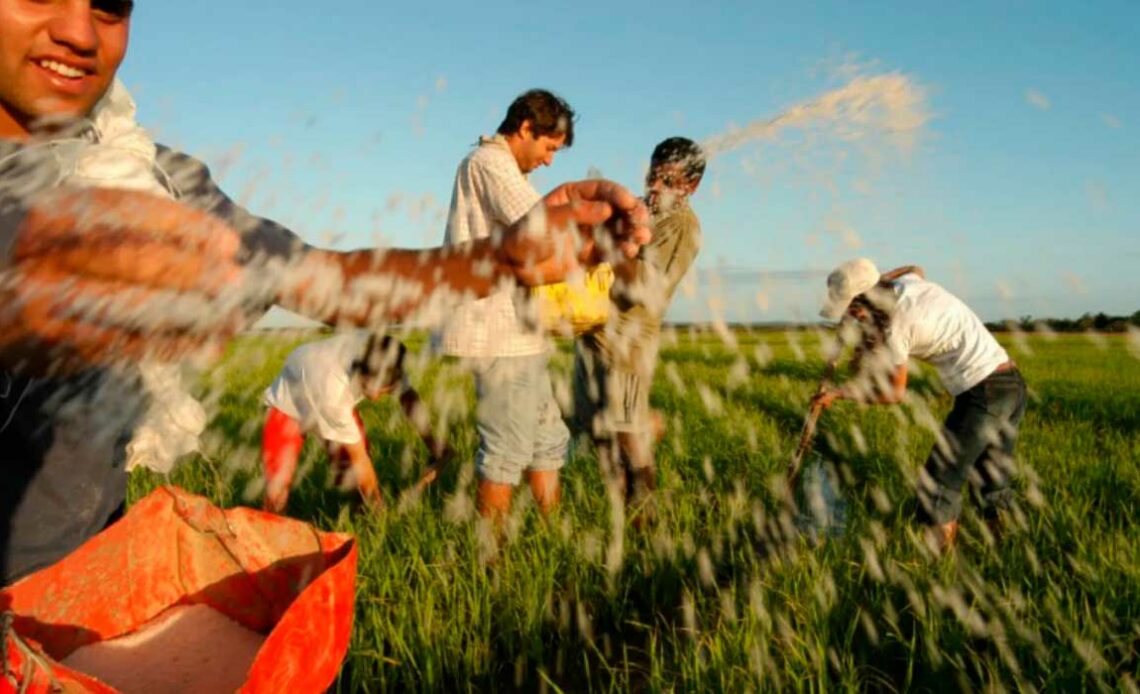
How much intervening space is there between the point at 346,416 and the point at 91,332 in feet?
10.3

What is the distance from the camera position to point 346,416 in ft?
12.7

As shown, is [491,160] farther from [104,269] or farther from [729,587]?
[104,269]

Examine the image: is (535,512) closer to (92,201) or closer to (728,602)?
(728,602)

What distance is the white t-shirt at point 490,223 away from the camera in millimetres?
3061

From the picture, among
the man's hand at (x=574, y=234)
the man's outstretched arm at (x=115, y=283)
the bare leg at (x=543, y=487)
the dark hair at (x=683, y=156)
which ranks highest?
the dark hair at (x=683, y=156)

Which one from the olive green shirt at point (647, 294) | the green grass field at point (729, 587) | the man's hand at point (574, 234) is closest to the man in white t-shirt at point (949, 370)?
the green grass field at point (729, 587)

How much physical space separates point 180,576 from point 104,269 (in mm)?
1129

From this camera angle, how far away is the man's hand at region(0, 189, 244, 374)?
70 cm

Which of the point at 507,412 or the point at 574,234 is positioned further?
the point at 507,412

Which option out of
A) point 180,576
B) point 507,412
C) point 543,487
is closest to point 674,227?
point 507,412

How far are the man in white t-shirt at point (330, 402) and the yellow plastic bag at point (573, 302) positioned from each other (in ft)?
3.80

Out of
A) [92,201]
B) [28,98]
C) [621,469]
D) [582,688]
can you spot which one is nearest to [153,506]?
[28,98]

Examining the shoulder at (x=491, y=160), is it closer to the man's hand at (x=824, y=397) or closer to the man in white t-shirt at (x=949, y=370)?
the man in white t-shirt at (x=949, y=370)

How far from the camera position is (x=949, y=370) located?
12.6 ft
